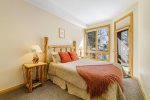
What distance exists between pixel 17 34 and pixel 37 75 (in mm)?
1388

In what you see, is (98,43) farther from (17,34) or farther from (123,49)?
(17,34)

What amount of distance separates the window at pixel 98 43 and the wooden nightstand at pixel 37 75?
311 centimetres

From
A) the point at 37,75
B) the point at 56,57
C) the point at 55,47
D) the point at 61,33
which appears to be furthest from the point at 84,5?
the point at 37,75

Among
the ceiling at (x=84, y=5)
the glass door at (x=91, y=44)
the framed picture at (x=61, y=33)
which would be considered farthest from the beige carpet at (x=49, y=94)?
the glass door at (x=91, y=44)

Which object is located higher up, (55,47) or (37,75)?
(55,47)

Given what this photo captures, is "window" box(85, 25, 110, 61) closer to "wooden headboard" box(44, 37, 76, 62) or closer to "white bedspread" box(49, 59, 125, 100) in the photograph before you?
"wooden headboard" box(44, 37, 76, 62)

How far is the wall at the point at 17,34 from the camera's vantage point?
7.74ft

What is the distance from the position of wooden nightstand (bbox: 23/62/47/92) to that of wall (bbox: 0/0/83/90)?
280 millimetres

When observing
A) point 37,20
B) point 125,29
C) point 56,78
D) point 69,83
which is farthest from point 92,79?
point 125,29

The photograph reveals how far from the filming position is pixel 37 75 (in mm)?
3074

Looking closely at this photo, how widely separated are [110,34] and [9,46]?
405 centimetres

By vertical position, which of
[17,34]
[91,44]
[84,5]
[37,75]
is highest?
[84,5]

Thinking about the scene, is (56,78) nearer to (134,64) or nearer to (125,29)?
(134,64)

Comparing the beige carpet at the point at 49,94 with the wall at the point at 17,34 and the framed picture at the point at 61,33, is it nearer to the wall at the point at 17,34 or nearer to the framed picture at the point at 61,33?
the wall at the point at 17,34
